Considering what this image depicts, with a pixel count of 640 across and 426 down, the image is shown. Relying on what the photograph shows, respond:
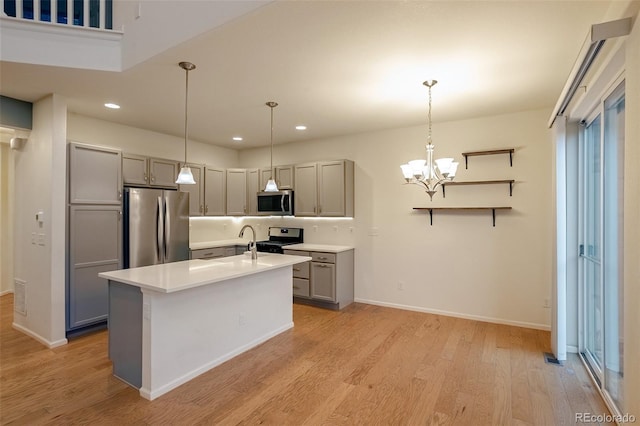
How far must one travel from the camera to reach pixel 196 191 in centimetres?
529

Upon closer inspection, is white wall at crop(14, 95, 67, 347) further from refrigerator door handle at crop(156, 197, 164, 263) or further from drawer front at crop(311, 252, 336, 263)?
drawer front at crop(311, 252, 336, 263)

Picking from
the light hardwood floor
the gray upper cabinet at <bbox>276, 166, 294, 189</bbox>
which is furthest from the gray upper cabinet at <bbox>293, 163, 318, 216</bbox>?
the light hardwood floor

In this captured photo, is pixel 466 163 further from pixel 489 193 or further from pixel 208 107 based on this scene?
pixel 208 107

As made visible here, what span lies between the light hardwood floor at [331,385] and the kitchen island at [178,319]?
0.43 feet

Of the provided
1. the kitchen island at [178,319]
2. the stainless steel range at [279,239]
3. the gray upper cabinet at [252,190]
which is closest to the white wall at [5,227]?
the gray upper cabinet at [252,190]

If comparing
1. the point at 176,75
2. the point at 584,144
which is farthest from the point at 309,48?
the point at 584,144

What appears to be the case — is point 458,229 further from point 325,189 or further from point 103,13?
point 103,13

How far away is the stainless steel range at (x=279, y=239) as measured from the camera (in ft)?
17.8

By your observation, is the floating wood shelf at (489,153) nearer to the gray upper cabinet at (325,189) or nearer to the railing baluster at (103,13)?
the gray upper cabinet at (325,189)

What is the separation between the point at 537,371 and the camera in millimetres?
2904

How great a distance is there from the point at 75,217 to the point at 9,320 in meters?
1.96

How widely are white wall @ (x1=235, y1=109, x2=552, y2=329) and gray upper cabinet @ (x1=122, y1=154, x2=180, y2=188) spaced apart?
7.79 ft

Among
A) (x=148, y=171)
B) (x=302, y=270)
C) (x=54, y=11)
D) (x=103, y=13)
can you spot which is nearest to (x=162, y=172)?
(x=148, y=171)

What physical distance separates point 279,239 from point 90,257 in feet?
9.32
